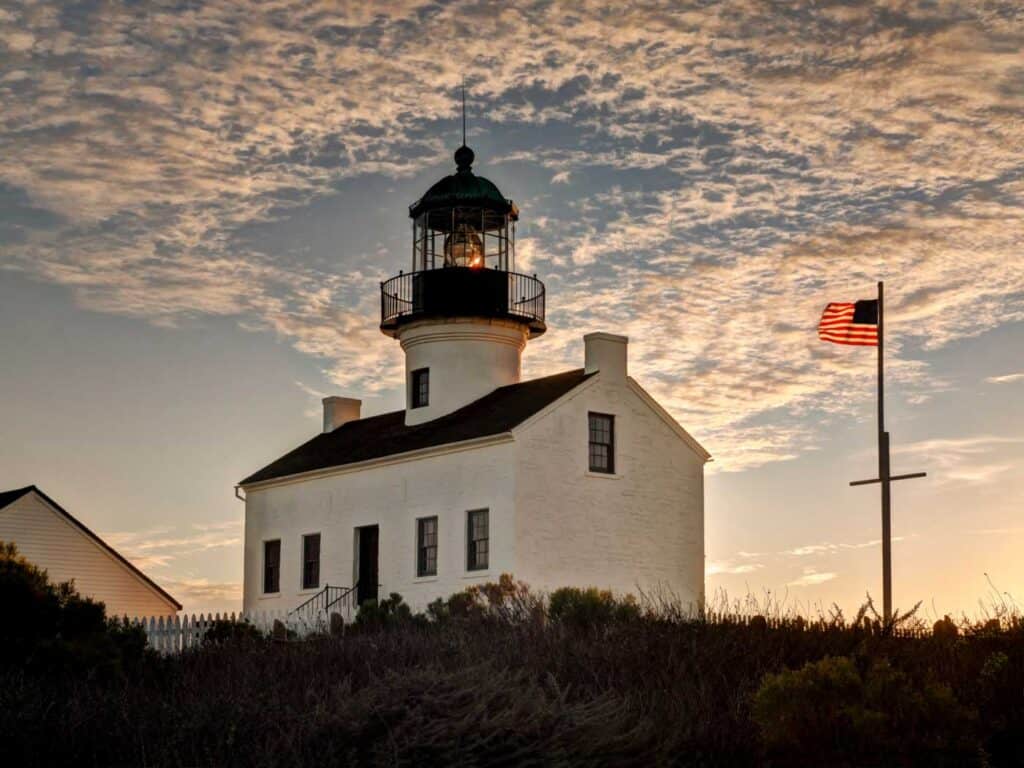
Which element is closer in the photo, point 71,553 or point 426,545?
point 426,545

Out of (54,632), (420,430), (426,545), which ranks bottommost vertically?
(54,632)

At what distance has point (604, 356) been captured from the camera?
31906 mm

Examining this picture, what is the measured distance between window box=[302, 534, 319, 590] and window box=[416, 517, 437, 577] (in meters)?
4.46

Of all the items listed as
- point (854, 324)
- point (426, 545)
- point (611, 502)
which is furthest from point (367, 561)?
point (854, 324)

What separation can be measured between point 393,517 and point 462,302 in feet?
18.6

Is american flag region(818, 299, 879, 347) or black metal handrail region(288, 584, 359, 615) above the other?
american flag region(818, 299, 879, 347)

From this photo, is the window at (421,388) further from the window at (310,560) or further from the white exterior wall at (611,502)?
the white exterior wall at (611,502)

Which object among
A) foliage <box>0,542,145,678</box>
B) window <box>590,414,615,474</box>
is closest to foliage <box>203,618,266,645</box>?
foliage <box>0,542,145,678</box>

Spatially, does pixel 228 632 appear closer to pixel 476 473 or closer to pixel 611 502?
pixel 476 473

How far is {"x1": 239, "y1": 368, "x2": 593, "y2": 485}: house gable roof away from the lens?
31594mm

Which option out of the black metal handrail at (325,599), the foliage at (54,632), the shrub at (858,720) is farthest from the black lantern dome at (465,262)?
the shrub at (858,720)

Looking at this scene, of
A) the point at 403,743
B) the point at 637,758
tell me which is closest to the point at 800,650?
the point at 637,758

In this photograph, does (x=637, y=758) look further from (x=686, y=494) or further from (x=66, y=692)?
(x=686, y=494)

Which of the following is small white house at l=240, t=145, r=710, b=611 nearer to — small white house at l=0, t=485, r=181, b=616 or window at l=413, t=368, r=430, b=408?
window at l=413, t=368, r=430, b=408
